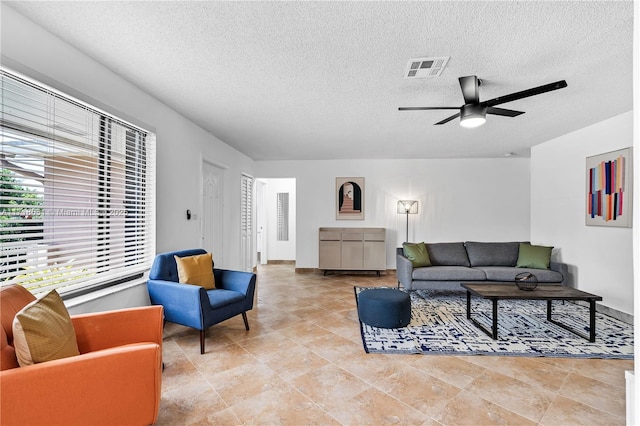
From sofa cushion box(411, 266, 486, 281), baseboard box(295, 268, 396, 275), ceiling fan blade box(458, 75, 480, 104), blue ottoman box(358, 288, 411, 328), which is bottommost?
baseboard box(295, 268, 396, 275)

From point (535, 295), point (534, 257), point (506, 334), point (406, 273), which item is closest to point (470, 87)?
point (535, 295)

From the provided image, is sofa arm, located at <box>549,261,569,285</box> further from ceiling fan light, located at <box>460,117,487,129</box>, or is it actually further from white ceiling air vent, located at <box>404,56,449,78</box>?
white ceiling air vent, located at <box>404,56,449,78</box>

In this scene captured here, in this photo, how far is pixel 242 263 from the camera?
5660mm

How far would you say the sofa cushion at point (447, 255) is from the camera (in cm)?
491

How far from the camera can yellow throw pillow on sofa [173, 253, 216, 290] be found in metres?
2.96

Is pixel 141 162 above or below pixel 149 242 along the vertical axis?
above

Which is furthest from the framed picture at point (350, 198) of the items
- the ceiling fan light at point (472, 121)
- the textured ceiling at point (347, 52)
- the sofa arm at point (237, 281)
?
the ceiling fan light at point (472, 121)

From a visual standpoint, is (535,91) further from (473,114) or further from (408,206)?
(408,206)

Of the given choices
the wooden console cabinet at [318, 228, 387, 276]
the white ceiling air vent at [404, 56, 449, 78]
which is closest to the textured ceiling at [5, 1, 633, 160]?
the white ceiling air vent at [404, 56, 449, 78]

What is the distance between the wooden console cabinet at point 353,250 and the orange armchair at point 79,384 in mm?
4559

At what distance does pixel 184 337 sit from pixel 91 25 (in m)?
2.66

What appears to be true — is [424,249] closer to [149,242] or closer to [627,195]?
[627,195]

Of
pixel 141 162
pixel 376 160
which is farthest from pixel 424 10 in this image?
pixel 376 160

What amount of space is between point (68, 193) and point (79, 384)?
146 cm
